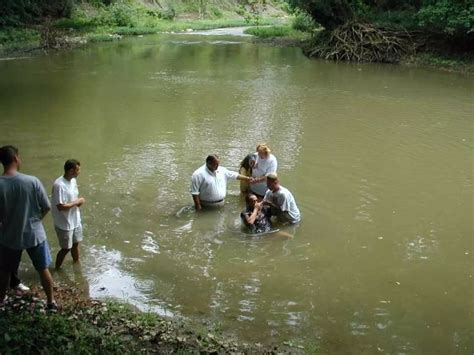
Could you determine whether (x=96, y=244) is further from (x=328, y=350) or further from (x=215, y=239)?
(x=328, y=350)

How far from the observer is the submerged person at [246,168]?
9258 mm

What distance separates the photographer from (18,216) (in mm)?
5297

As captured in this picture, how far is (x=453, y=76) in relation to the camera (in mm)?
22859

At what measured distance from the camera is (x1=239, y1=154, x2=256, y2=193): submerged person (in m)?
9.26

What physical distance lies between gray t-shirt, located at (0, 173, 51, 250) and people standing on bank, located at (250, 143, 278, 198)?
14.2 ft

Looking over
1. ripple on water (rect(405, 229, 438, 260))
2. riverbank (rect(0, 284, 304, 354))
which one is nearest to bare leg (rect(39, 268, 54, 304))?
riverbank (rect(0, 284, 304, 354))

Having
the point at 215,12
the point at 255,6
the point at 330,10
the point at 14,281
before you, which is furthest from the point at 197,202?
the point at 255,6

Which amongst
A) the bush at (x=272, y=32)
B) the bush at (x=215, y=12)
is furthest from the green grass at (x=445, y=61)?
the bush at (x=215, y=12)

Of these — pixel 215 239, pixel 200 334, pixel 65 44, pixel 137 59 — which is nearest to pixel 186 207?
pixel 215 239

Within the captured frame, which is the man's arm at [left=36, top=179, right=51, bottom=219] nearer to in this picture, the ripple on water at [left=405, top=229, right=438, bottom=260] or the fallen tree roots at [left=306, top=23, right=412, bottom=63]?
the ripple on water at [left=405, top=229, right=438, bottom=260]

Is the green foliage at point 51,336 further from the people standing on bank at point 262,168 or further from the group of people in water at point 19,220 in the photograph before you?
the people standing on bank at point 262,168

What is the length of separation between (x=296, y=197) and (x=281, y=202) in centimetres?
142

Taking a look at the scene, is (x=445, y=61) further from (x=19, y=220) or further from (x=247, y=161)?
(x=19, y=220)

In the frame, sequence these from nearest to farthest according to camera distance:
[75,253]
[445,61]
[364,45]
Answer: [75,253]
[445,61]
[364,45]
